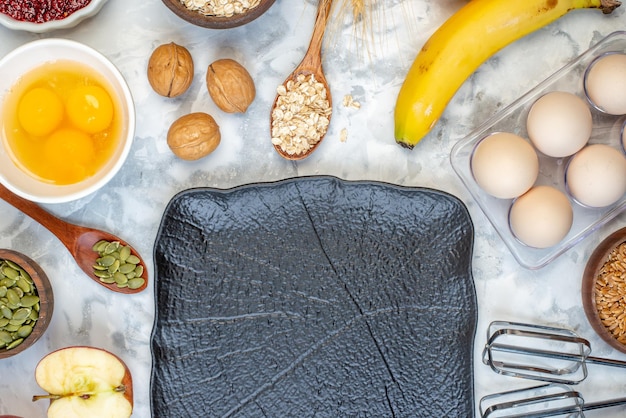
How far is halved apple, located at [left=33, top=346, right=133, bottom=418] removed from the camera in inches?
38.4

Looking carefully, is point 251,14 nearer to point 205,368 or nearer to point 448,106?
point 448,106

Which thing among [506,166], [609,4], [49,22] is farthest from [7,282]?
[609,4]

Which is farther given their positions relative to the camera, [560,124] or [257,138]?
[257,138]

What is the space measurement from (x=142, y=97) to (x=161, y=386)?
420mm

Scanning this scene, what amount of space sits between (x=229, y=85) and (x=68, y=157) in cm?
24

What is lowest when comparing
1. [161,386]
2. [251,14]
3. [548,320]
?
[161,386]

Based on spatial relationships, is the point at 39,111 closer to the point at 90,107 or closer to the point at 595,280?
the point at 90,107

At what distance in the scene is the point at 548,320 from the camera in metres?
1.07

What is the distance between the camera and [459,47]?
3.26 ft

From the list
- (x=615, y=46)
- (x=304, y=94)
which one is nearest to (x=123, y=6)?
(x=304, y=94)

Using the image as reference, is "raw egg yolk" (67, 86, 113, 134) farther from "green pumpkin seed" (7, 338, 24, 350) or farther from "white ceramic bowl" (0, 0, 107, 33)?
"green pumpkin seed" (7, 338, 24, 350)

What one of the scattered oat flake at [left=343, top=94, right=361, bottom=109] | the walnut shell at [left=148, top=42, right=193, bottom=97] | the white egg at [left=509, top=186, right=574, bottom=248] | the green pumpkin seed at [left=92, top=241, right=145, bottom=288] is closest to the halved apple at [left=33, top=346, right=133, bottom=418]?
the green pumpkin seed at [left=92, top=241, right=145, bottom=288]

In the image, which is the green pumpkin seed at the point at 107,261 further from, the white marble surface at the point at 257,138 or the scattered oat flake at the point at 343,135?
the scattered oat flake at the point at 343,135

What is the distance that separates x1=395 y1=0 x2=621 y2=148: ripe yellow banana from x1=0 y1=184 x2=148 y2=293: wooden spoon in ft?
1.46
